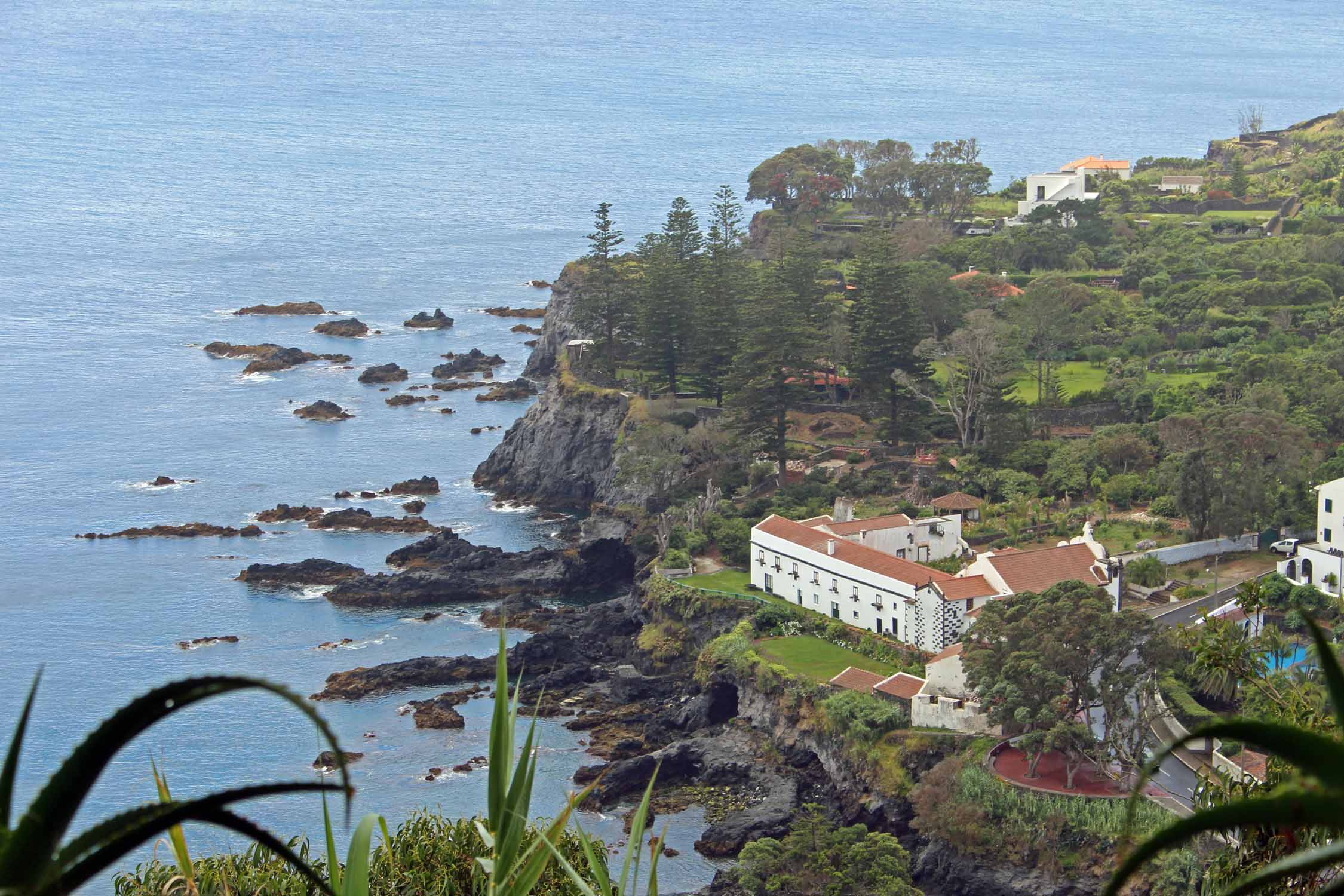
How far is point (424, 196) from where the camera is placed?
141625 millimetres

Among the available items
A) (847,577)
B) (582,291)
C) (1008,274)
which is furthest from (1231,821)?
(1008,274)

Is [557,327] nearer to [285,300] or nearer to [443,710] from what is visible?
[285,300]

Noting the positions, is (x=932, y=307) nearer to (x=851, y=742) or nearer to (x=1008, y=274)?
(x=1008, y=274)

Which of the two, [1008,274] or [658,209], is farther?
[658,209]

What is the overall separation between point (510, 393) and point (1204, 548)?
38570 mm

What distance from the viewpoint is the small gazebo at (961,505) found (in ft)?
157

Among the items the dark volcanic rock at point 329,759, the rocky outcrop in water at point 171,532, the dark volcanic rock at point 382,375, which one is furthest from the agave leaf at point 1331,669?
the dark volcanic rock at point 382,375

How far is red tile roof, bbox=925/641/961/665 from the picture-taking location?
119ft

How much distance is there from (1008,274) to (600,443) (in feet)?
71.6

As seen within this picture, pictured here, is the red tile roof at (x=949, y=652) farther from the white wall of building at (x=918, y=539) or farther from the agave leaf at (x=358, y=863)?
the agave leaf at (x=358, y=863)

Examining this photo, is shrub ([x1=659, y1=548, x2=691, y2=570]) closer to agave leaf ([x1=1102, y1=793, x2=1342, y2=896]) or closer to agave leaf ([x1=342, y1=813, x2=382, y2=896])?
agave leaf ([x1=342, y1=813, x2=382, y2=896])

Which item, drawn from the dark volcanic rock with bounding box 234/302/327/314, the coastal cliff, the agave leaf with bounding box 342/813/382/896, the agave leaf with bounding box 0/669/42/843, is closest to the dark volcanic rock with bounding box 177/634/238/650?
the coastal cliff

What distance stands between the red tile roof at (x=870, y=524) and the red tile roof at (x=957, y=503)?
307 centimetres

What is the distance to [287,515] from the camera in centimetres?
6097
